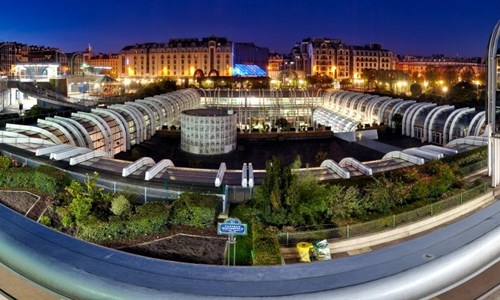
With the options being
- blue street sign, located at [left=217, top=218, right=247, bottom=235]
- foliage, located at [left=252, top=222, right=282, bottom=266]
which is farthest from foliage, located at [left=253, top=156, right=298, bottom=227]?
blue street sign, located at [left=217, top=218, right=247, bottom=235]

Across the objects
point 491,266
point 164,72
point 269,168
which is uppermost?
point 164,72

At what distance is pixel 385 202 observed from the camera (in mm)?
12039

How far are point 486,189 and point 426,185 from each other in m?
2.22

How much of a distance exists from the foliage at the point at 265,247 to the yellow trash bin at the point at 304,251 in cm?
52

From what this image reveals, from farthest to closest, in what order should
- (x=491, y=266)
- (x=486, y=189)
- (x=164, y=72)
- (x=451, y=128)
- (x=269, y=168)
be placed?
(x=164, y=72) → (x=451, y=128) → (x=486, y=189) → (x=269, y=168) → (x=491, y=266)

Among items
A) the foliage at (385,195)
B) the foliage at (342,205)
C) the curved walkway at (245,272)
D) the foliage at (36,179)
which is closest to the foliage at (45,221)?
the foliage at (36,179)

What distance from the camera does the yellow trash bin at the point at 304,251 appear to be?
9402mm

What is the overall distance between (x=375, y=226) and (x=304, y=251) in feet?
7.60

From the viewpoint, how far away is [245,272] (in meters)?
7.09

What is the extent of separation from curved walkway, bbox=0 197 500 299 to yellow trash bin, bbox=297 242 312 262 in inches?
76.4

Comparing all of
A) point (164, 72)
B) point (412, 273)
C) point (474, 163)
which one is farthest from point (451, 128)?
point (164, 72)

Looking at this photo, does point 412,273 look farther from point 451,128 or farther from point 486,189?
point 451,128

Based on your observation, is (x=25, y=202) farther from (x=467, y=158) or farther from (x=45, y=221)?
(x=467, y=158)

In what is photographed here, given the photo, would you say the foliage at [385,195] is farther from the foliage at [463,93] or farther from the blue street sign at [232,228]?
the foliage at [463,93]
